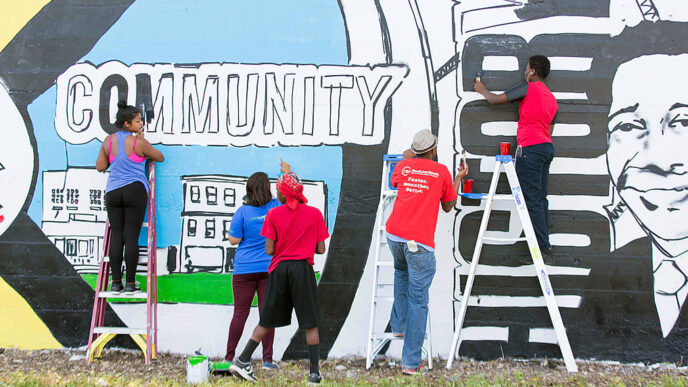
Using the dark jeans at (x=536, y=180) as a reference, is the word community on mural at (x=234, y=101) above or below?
above

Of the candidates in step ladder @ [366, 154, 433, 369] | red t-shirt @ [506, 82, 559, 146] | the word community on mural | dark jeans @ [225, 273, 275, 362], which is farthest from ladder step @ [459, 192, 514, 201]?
dark jeans @ [225, 273, 275, 362]

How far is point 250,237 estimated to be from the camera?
15.8ft

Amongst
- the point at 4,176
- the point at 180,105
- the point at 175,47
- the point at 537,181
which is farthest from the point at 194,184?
the point at 537,181

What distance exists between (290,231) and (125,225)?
5.69 ft

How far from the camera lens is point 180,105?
5477mm

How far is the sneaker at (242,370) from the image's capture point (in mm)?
4504

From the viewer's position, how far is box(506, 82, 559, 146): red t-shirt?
507cm

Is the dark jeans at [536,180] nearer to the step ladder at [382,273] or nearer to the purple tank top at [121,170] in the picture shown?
the step ladder at [382,273]

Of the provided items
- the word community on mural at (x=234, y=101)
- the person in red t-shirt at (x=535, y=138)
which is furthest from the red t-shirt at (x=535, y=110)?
the word community on mural at (x=234, y=101)

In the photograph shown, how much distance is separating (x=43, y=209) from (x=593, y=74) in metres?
5.54

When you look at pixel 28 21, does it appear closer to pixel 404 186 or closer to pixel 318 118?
pixel 318 118

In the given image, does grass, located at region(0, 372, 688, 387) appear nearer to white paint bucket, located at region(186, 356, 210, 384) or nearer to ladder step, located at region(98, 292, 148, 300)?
white paint bucket, located at region(186, 356, 210, 384)

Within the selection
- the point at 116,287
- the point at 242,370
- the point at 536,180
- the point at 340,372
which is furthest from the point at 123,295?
the point at 536,180

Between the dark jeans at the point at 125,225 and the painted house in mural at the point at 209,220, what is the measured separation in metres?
0.46
